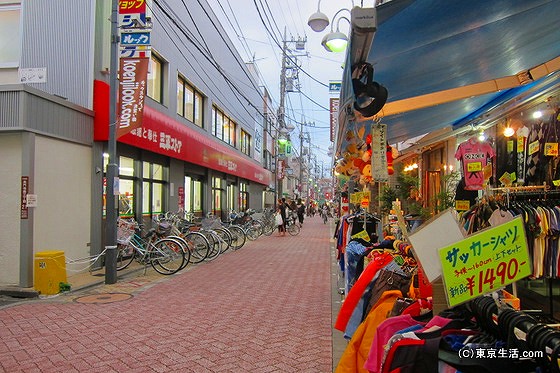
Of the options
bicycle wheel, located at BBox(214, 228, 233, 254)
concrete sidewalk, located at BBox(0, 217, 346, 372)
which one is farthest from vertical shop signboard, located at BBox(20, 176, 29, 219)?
bicycle wheel, located at BBox(214, 228, 233, 254)

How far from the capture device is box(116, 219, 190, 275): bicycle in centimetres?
1033

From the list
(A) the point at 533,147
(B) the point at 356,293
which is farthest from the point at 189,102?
(B) the point at 356,293

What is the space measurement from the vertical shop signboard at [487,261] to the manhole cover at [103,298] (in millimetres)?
6807

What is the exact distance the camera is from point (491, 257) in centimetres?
223

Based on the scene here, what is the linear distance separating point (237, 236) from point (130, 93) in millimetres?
7814

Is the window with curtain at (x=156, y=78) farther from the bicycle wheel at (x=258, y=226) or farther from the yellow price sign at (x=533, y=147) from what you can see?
the yellow price sign at (x=533, y=147)

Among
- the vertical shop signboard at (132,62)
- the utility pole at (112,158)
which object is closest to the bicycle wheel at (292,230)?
the vertical shop signboard at (132,62)

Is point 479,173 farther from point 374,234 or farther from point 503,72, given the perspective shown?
point 374,234

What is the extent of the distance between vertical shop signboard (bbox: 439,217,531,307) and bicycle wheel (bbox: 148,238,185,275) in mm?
9030

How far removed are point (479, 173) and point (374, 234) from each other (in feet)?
5.80

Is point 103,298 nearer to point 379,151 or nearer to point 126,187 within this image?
point 126,187

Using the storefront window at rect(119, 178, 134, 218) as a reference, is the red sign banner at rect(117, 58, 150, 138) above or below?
above

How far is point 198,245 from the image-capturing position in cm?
1266

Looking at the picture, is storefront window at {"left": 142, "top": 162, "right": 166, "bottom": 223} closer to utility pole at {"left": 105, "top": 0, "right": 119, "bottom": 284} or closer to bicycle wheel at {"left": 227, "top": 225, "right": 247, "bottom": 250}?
bicycle wheel at {"left": 227, "top": 225, "right": 247, "bottom": 250}
